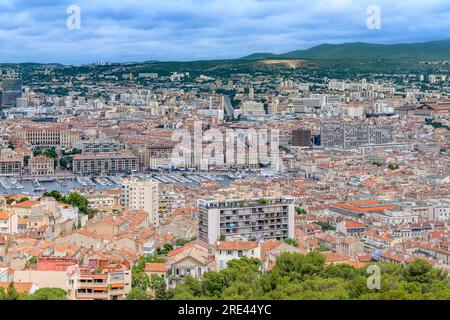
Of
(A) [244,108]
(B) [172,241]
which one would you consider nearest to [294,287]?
(B) [172,241]

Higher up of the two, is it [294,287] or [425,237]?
[294,287]

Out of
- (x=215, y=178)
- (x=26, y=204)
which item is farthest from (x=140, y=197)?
(x=215, y=178)

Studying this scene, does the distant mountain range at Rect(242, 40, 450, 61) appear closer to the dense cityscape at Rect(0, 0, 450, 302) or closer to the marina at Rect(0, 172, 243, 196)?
the dense cityscape at Rect(0, 0, 450, 302)

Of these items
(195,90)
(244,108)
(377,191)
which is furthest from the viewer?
(195,90)

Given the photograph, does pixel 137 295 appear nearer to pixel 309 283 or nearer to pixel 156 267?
pixel 309 283

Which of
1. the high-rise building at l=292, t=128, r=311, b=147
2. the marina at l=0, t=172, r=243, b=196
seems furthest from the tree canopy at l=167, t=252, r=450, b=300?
the high-rise building at l=292, t=128, r=311, b=147

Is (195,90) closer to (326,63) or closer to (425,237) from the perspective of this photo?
(326,63)
